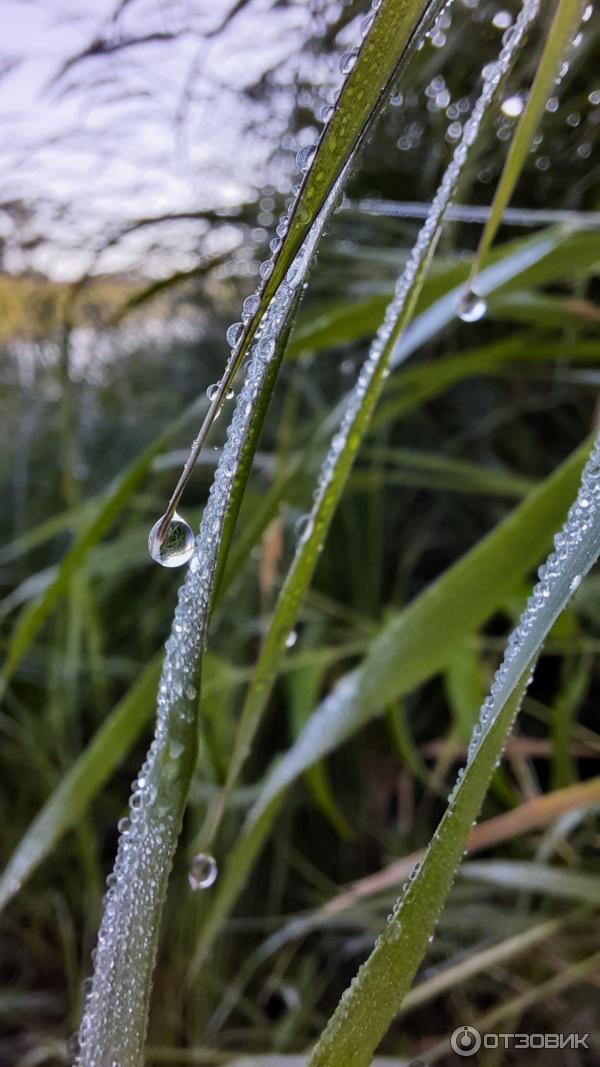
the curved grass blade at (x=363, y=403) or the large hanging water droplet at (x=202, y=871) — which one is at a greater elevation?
the curved grass blade at (x=363, y=403)

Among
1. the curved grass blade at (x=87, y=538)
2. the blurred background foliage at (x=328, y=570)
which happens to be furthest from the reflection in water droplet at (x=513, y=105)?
the curved grass blade at (x=87, y=538)

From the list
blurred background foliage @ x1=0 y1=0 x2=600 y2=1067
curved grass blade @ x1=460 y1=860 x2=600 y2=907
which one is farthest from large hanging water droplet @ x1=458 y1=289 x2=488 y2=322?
curved grass blade @ x1=460 y1=860 x2=600 y2=907

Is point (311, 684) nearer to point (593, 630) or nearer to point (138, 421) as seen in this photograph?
point (593, 630)

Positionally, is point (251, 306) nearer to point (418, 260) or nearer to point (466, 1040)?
point (418, 260)

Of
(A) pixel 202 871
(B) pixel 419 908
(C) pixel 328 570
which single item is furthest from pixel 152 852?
(C) pixel 328 570

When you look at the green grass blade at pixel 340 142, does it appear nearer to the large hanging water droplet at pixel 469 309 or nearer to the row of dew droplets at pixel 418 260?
the row of dew droplets at pixel 418 260
